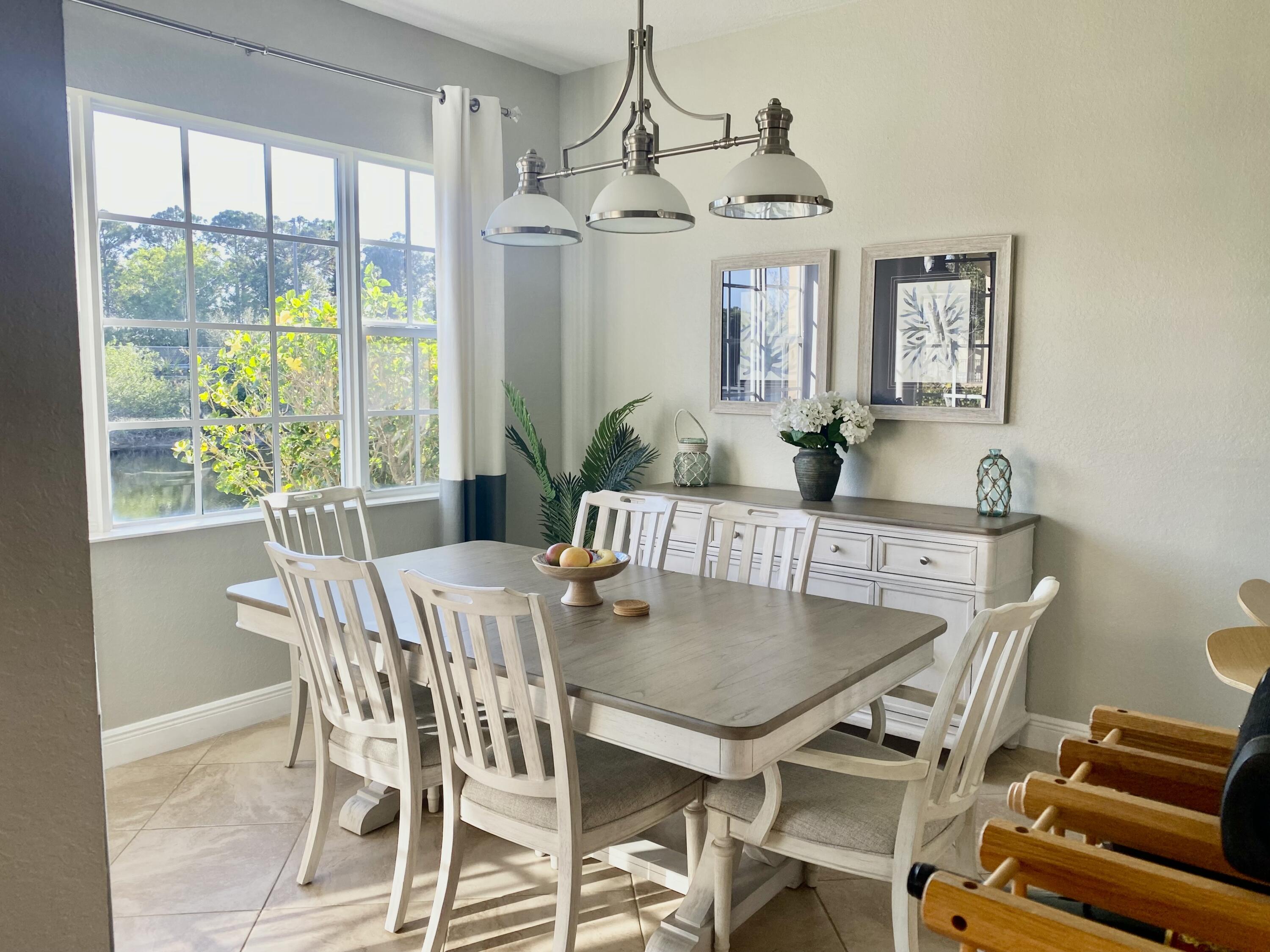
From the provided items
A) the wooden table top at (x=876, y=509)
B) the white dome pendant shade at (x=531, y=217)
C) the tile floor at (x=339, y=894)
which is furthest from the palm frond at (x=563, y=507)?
the white dome pendant shade at (x=531, y=217)

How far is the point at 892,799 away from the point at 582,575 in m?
0.92

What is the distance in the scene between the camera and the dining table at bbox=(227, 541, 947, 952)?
1.72 meters

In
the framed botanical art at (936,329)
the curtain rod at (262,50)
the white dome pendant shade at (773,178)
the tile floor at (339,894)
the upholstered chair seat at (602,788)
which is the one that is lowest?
the tile floor at (339,894)

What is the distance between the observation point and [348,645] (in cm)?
227

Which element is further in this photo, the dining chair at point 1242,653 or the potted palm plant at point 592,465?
the potted palm plant at point 592,465

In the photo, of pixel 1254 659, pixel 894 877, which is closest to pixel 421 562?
pixel 894 877

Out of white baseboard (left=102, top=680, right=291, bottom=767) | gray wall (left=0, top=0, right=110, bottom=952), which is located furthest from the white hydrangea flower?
gray wall (left=0, top=0, right=110, bottom=952)

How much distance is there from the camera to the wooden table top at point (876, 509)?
3.14 metres

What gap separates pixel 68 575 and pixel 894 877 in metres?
1.57

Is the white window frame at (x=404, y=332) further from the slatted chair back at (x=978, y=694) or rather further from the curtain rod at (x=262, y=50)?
the slatted chair back at (x=978, y=694)

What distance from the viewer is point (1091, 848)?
0.92 m

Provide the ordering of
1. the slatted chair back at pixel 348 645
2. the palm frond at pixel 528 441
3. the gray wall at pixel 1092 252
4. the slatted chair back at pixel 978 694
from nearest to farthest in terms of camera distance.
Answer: the slatted chair back at pixel 978 694 → the slatted chair back at pixel 348 645 → the gray wall at pixel 1092 252 → the palm frond at pixel 528 441

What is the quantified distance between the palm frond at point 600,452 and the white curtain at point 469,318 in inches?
16.5

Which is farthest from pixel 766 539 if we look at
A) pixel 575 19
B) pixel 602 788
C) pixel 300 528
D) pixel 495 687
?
pixel 575 19
